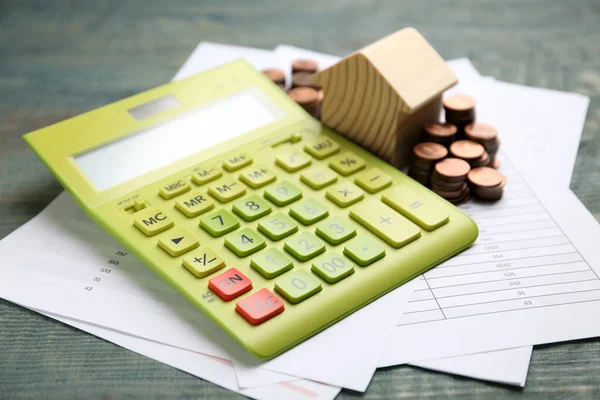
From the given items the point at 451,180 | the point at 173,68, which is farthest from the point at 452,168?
the point at 173,68

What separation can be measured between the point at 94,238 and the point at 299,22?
17.9 inches

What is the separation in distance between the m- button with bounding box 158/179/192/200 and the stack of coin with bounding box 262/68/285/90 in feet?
0.64

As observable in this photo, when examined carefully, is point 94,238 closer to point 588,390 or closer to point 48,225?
point 48,225

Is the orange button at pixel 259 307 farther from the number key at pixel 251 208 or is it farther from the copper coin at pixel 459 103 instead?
the copper coin at pixel 459 103

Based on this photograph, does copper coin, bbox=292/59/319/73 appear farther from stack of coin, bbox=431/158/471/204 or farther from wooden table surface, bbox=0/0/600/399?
stack of coin, bbox=431/158/471/204

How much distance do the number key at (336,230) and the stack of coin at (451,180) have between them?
10cm

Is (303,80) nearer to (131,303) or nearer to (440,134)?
(440,134)

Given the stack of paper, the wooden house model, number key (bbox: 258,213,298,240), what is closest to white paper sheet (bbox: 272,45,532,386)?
the stack of paper

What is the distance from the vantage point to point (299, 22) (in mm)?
904

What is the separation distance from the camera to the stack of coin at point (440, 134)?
62cm

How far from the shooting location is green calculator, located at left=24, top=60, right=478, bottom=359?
475 millimetres

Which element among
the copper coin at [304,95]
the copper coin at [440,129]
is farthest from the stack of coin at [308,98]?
the copper coin at [440,129]

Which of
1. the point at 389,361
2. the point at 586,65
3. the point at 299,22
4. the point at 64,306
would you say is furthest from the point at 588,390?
the point at 299,22

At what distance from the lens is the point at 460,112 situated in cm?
64
